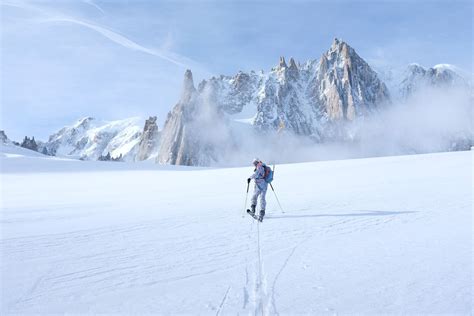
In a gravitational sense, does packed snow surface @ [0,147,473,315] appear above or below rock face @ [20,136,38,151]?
below

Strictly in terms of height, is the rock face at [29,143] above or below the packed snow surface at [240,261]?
above

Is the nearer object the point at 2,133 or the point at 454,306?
the point at 454,306

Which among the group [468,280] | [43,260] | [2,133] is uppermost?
[2,133]

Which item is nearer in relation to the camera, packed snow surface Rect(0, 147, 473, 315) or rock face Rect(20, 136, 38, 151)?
packed snow surface Rect(0, 147, 473, 315)

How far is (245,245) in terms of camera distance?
7090 mm

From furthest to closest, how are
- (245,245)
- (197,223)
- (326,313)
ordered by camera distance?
1. (197,223)
2. (245,245)
3. (326,313)

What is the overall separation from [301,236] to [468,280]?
3.48m

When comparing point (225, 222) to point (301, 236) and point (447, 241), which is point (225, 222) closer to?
point (301, 236)

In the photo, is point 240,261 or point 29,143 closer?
point 240,261

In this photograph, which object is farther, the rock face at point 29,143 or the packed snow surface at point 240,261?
the rock face at point 29,143

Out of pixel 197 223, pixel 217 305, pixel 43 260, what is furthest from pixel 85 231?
pixel 217 305

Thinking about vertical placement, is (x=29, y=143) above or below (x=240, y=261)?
above

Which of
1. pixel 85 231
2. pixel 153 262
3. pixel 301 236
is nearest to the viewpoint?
pixel 153 262

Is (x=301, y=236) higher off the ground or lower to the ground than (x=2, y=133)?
lower
